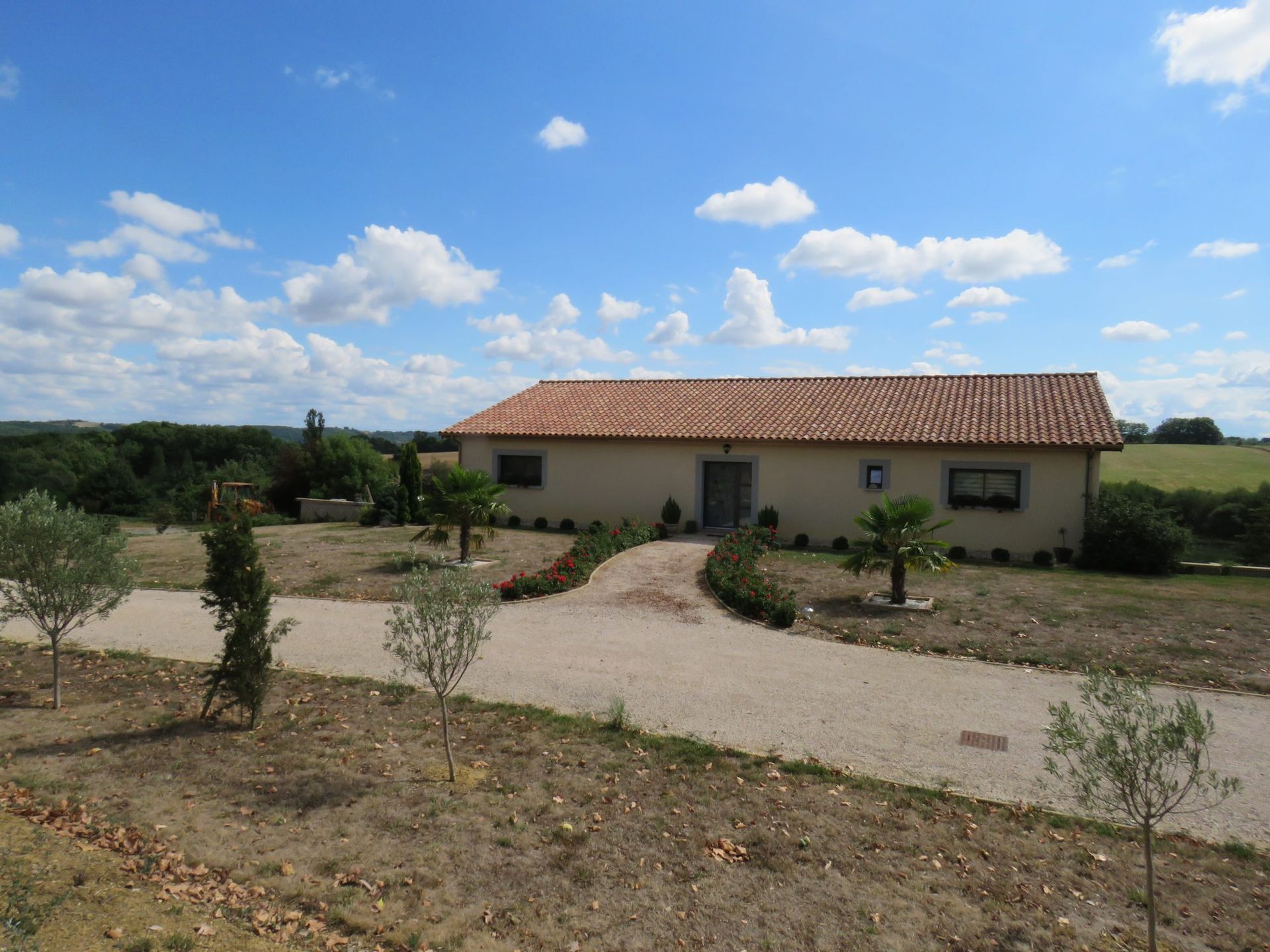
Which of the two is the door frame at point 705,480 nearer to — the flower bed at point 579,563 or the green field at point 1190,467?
the flower bed at point 579,563

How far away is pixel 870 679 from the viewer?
869 cm

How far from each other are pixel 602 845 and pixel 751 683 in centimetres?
397

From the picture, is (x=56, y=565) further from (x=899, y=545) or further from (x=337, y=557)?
(x=899, y=545)

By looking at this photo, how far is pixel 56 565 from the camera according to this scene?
7418 mm

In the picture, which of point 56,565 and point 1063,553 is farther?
point 1063,553

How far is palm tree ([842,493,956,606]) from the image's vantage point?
39.5 feet

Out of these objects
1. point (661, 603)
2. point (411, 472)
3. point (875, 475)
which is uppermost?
point (875, 475)

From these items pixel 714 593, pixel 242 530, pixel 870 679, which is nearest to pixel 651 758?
pixel 870 679

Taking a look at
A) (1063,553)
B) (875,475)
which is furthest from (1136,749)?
(875,475)

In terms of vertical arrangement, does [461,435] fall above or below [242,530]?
above

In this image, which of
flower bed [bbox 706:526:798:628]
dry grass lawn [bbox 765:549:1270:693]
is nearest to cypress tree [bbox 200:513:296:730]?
flower bed [bbox 706:526:798:628]

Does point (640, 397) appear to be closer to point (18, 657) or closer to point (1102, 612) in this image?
point (1102, 612)

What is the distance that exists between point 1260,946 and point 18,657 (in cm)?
1292

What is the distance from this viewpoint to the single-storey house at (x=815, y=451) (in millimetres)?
18000
